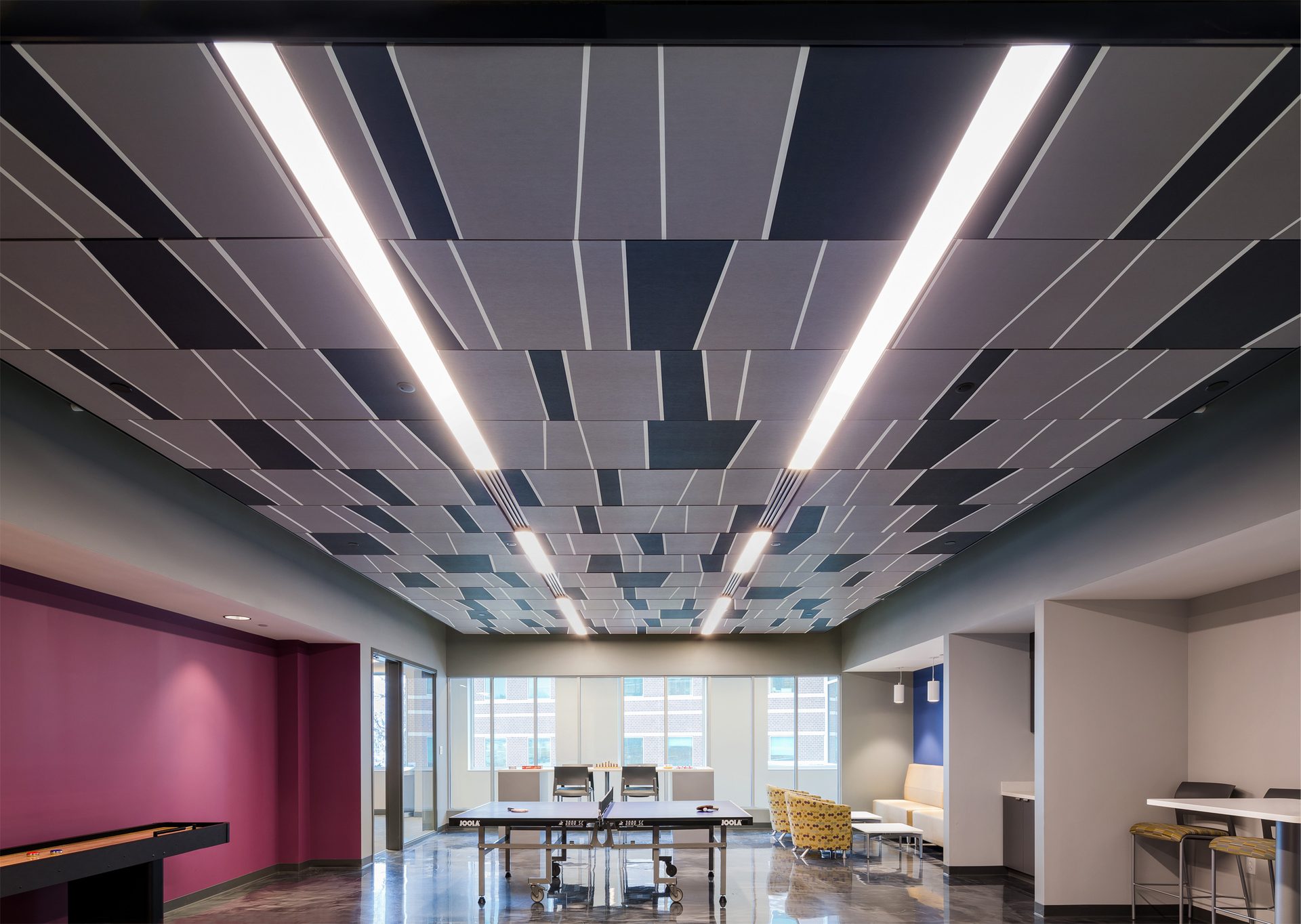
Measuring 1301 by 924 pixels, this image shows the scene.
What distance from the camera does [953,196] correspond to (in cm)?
310

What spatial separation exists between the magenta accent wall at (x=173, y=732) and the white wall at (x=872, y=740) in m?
8.61

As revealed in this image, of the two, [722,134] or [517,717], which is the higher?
[722,134]

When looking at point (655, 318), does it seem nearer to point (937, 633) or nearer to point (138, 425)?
point (138, 425)

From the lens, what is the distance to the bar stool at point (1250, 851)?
614cm

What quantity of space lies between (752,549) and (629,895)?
335 cm

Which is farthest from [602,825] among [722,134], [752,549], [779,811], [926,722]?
[926,722]

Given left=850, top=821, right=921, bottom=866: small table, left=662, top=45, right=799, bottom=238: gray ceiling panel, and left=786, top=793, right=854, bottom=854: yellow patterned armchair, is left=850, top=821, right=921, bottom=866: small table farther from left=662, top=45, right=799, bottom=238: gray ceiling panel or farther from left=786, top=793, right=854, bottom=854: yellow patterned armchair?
left=662, top=45, right=799, bottom=238: gray ceiling panel

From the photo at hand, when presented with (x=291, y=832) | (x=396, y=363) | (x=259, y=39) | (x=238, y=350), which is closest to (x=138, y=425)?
(x=238, y=350)

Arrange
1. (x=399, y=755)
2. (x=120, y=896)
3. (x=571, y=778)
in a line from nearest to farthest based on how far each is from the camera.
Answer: (x=120, y=896)
(x=399, y=755)
(x=571, y=778)

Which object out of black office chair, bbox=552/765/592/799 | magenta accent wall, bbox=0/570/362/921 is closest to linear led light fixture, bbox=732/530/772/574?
magenta accent wall, bbox=0/570/362/921

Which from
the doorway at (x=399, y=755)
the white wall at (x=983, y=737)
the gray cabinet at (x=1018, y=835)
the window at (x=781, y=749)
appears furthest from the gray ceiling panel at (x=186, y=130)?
the window at (x=781, y=749)

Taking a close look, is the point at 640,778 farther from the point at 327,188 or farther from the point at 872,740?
the point at 327,188

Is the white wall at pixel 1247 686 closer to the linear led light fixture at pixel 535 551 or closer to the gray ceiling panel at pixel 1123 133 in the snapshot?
the gray ceiling panel at pixel 1123 133

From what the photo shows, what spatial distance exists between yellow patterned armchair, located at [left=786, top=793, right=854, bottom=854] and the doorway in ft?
16.5
